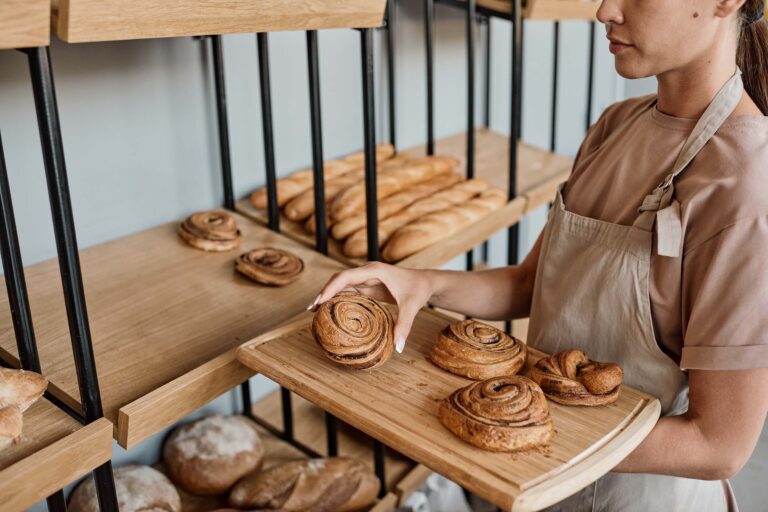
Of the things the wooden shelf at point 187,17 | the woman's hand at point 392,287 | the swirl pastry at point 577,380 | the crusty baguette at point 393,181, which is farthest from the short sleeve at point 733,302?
the crusty baguette at point 393,181

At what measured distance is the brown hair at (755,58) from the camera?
1.07 meters

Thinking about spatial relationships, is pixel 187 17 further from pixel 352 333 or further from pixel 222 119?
pixel 222 119

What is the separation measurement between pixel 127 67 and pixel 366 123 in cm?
55

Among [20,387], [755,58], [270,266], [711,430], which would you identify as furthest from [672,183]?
[20,387]

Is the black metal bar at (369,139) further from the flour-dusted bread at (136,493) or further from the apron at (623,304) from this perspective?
the flour-dusted bread at (136,493)

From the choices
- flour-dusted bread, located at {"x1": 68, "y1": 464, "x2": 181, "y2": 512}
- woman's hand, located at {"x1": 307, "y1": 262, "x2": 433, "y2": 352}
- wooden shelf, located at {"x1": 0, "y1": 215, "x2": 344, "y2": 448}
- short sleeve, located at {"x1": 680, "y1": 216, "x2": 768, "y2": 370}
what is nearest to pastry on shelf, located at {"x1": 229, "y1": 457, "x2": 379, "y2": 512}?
flour-dusted bread, located at {"x1": 68, "y1": 464, "x2": 181, "y2": 512}

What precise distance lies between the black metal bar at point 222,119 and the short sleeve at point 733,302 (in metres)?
1.18

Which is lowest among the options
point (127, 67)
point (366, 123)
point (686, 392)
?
point (686, 392)

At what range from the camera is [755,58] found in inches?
42.6

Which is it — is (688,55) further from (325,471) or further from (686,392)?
(325,471)

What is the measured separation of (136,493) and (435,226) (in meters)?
0.88

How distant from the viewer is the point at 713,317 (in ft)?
3.10

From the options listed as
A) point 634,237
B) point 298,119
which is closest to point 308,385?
point 634,237

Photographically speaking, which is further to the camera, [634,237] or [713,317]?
[634,237]
